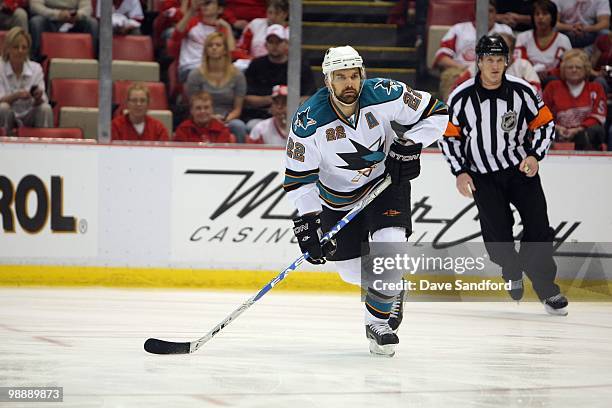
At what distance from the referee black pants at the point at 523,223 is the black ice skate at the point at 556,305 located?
4 cm

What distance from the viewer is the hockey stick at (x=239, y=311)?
405 cm

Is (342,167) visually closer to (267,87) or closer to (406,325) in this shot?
(406,325)

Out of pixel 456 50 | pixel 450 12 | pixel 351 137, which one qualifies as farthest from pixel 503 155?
pixel 351 137

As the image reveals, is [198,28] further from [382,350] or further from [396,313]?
[382,350]

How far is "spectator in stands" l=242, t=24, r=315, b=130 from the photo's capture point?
23.0 ft

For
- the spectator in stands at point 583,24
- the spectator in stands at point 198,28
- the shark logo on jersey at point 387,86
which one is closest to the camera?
the shark logo on jersey at point 387,86

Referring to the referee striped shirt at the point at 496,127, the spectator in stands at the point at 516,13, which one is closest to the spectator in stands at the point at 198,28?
the spectator in stands at the point at 516,13

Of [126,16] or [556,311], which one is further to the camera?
[126,16]

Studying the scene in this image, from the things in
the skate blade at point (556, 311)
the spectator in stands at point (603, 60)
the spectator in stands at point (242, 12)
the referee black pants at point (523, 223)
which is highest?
the spectator in stands at point (242, 12)

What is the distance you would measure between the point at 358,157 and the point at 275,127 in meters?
2.80

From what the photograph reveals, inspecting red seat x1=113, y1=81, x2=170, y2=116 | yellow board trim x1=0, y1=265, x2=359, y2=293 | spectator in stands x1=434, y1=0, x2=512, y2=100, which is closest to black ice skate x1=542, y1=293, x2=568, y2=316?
yellow board trim x1=0, y1=265, x2=359, y2=293

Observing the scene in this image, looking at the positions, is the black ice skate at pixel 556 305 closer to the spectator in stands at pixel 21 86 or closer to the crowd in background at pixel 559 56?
the crowd in background at pixel 559 56

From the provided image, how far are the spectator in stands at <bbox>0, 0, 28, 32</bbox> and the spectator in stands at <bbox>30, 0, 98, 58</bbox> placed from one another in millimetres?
49

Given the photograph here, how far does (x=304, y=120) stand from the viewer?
13.8 feet
